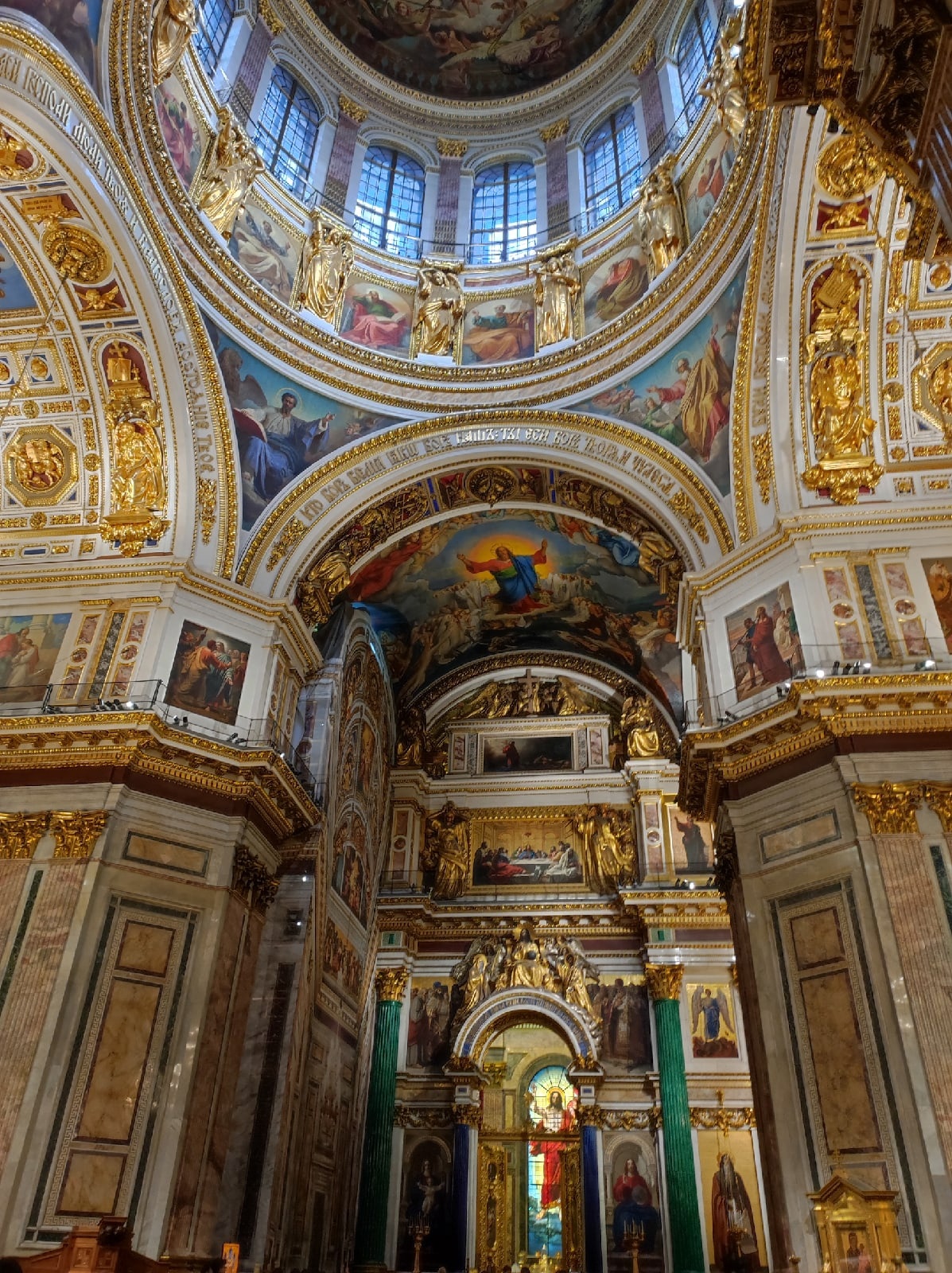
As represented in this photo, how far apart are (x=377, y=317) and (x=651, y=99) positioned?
270 inches

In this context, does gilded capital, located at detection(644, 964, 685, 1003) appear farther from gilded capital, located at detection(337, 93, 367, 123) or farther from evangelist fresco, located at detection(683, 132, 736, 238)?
gilded capital, located at detection(337, 93, 367, 123)

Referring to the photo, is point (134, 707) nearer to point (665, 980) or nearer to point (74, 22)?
point (74, 22)

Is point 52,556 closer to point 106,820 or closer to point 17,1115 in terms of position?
point 106,820

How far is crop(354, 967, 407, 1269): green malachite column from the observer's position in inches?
674

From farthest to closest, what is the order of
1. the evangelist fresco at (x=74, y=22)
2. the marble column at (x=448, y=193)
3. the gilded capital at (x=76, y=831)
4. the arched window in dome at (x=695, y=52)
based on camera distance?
1. the marble column at (x=448, y=193)
2. the arched window in dome at (x=695, y=52)
3. the gilded capital at (x=76, y=831)
4. the evangelist fresco at (x=74, y=22)

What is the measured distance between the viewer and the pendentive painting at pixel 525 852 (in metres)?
21.0

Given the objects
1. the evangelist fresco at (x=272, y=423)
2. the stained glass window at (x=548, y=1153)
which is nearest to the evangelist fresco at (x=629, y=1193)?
the stained glass window at (x=548, y=1153)

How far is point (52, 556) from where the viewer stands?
15156 millimetres

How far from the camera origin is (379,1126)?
18.0 m

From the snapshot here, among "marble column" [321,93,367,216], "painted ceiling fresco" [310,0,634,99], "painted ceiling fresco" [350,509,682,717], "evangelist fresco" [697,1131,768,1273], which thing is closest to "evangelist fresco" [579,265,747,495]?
"painted ceiling fresco" [350,509,682,717]

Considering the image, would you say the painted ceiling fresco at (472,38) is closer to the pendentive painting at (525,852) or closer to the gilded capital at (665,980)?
the pendentive painting at (525,852)

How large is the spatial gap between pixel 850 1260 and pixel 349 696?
1218 centimetres

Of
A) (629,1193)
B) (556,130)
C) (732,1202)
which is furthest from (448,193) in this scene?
(732,1202)

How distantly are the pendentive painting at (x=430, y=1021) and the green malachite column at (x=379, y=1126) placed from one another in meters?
0.42
